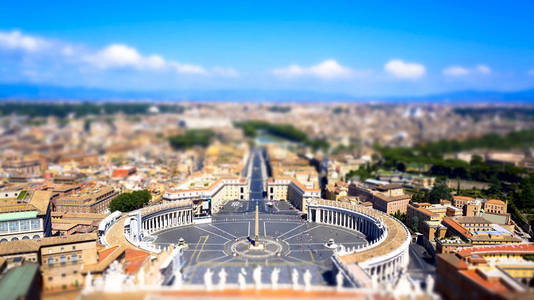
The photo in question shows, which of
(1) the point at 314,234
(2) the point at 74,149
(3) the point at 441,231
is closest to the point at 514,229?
(3) the point at 441,231

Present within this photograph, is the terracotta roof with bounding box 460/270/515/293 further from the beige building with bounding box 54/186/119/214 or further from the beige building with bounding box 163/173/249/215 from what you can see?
the beige building with bounding box 54/186/119/214

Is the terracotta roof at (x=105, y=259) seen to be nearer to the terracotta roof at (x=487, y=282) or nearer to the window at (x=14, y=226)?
the window at (x=14, y=226)

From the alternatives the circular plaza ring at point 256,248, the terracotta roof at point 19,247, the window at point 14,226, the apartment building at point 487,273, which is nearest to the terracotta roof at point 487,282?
the apartment building at point 487,273

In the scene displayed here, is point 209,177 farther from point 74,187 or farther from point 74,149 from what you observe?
point 74,149

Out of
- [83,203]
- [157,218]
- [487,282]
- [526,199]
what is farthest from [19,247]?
[526,199]

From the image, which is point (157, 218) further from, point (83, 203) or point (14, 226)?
point (14, 226)

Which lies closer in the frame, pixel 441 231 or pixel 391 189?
pixel 441 231
